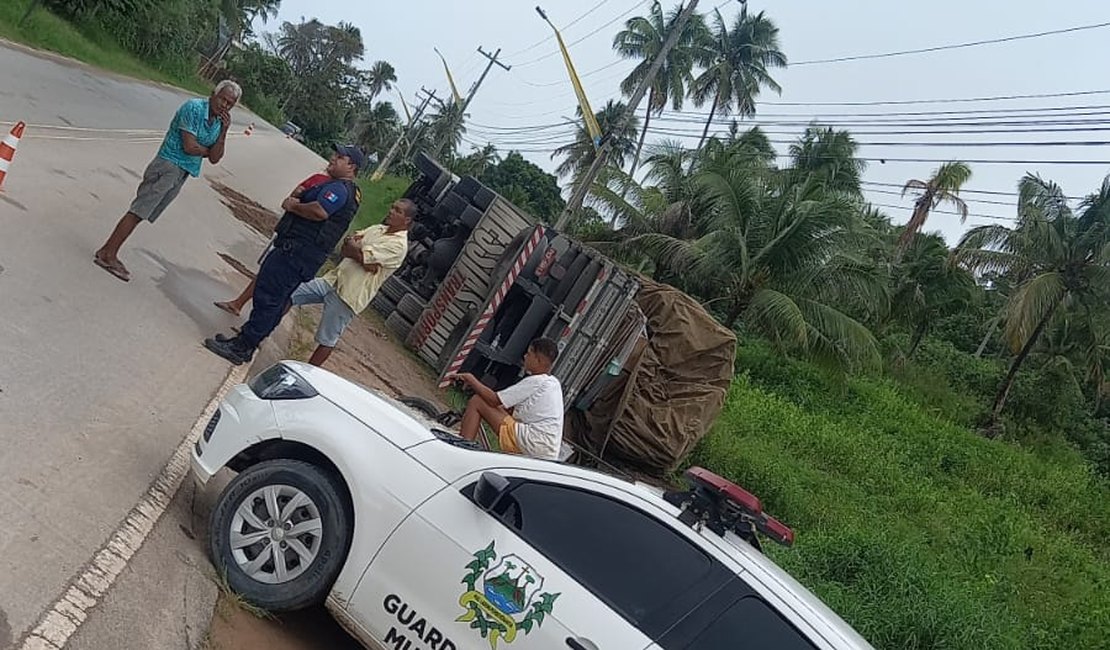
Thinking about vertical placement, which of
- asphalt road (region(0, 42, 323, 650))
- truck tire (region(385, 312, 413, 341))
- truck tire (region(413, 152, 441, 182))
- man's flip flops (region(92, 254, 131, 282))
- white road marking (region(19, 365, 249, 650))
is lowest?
white road marking (region(19, 365, 249, 650))

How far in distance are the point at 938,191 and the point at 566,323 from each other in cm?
3330

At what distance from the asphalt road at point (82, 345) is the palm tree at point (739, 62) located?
34567 mm

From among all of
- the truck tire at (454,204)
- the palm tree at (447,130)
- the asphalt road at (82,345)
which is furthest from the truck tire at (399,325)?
the palm tree at (447,130)

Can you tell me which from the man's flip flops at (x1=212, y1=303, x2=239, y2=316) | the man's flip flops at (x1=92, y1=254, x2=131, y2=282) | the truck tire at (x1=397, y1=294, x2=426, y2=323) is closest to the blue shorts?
the man's flip flops at (x1=212, y1=303, x2=239, y2=316)

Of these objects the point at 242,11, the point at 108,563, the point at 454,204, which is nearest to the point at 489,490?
the point at 108,563

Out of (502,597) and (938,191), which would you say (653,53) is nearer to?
(938,191)

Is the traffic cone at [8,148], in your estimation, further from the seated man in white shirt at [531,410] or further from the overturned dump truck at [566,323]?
Result: the overturned dump truck at [566,323]

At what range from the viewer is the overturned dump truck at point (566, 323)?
11.3 m

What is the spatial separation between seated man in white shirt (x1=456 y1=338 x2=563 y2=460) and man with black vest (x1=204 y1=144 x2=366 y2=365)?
5.51 ft

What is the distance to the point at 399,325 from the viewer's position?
1291cm

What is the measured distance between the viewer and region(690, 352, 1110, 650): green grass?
29.2 feet

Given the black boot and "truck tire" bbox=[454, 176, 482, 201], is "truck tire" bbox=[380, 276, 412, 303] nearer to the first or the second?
"truck tire" bbox=[454, 176, 482, 201]

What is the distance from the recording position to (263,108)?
5872 cm

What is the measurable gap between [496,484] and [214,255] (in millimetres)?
7756
